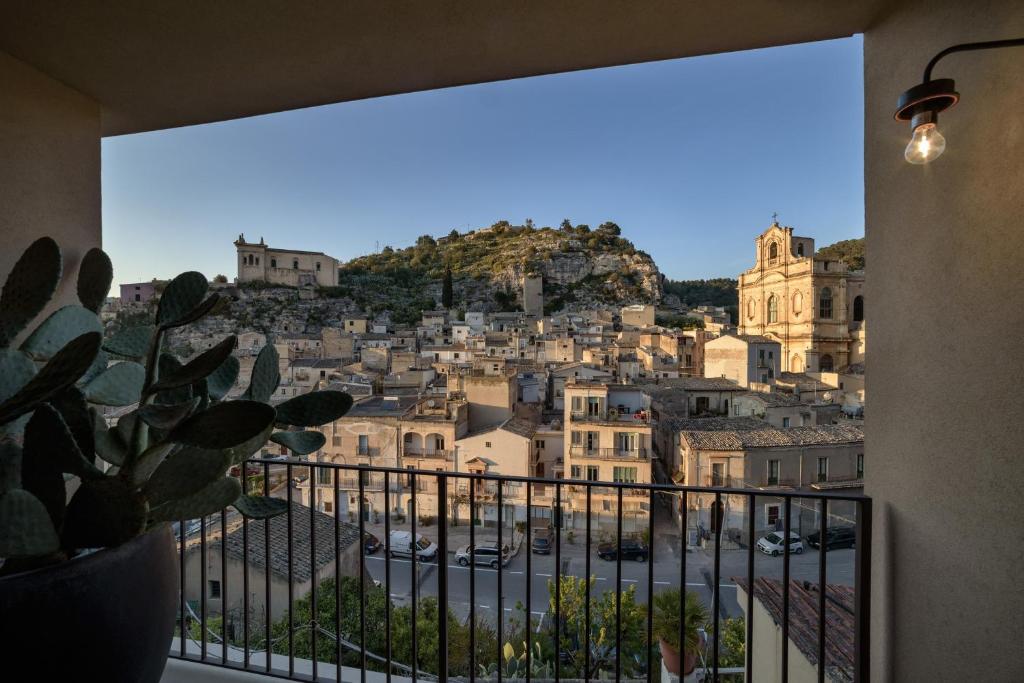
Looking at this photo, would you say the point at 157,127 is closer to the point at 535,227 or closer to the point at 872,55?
the point at 872,55

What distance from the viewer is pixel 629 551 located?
8055 millimetres

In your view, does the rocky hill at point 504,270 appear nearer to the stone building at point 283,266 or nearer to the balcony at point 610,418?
the stone building at point 283,266

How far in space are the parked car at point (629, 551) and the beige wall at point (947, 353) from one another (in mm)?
6191

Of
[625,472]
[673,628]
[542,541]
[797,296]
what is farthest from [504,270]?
[673,628]

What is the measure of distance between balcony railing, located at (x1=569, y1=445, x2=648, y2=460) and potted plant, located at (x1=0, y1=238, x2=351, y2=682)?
854cm

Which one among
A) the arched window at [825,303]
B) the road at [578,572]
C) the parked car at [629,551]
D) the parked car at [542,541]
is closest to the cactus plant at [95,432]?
the road at [578,572]

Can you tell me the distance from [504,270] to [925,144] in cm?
2869

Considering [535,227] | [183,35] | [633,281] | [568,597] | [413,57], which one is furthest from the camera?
[535,227]

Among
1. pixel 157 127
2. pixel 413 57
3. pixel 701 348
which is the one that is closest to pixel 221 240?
pixel 157 127

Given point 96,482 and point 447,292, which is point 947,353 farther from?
point 447,292

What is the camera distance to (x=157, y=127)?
1884 millimetres

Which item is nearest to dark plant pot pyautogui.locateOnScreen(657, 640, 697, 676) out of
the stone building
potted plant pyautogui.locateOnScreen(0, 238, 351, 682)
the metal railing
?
the metal railing

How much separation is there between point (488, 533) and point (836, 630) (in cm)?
746

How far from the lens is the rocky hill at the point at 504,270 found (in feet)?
87.9
